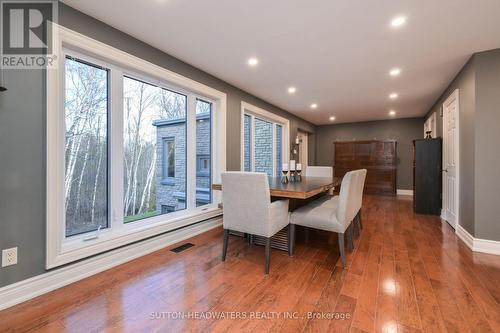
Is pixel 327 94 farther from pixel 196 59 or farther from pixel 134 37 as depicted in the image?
pixel 134 37

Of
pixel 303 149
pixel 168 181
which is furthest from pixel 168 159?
pixel 303 149

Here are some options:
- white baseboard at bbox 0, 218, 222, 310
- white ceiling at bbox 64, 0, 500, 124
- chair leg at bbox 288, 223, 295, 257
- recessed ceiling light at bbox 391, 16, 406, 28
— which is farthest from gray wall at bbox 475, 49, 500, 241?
white baseboard at bbox 0, 218, 222, 310

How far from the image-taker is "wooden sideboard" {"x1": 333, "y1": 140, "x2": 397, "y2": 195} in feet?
20.8

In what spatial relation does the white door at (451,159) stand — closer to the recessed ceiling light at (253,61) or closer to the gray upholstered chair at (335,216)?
the gray upholstered chair at (335,216)

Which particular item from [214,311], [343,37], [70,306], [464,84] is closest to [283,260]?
[214,311]

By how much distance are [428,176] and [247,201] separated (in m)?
3.95

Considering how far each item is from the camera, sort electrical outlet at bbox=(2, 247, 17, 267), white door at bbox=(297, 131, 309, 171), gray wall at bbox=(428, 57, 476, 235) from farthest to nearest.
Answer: white door at bbox=(297, 131, 309, 171) < gray wall at bbox=(428, 57, 476, 235) < electrical outlet at bbox=(2, 247, 17, 267)

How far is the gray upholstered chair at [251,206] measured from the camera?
1.96 metres

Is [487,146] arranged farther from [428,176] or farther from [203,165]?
[203,165]

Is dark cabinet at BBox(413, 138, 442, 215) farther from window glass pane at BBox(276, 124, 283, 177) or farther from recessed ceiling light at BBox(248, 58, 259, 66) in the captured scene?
recessed ceiling light at BBox(248, 58, 259, 66)

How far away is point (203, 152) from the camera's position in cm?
338

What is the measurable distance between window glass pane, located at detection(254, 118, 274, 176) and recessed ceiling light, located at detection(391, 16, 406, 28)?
2936 millimetres

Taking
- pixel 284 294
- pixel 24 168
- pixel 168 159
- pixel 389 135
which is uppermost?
pixel 389 135

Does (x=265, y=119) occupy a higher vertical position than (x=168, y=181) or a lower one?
higher
